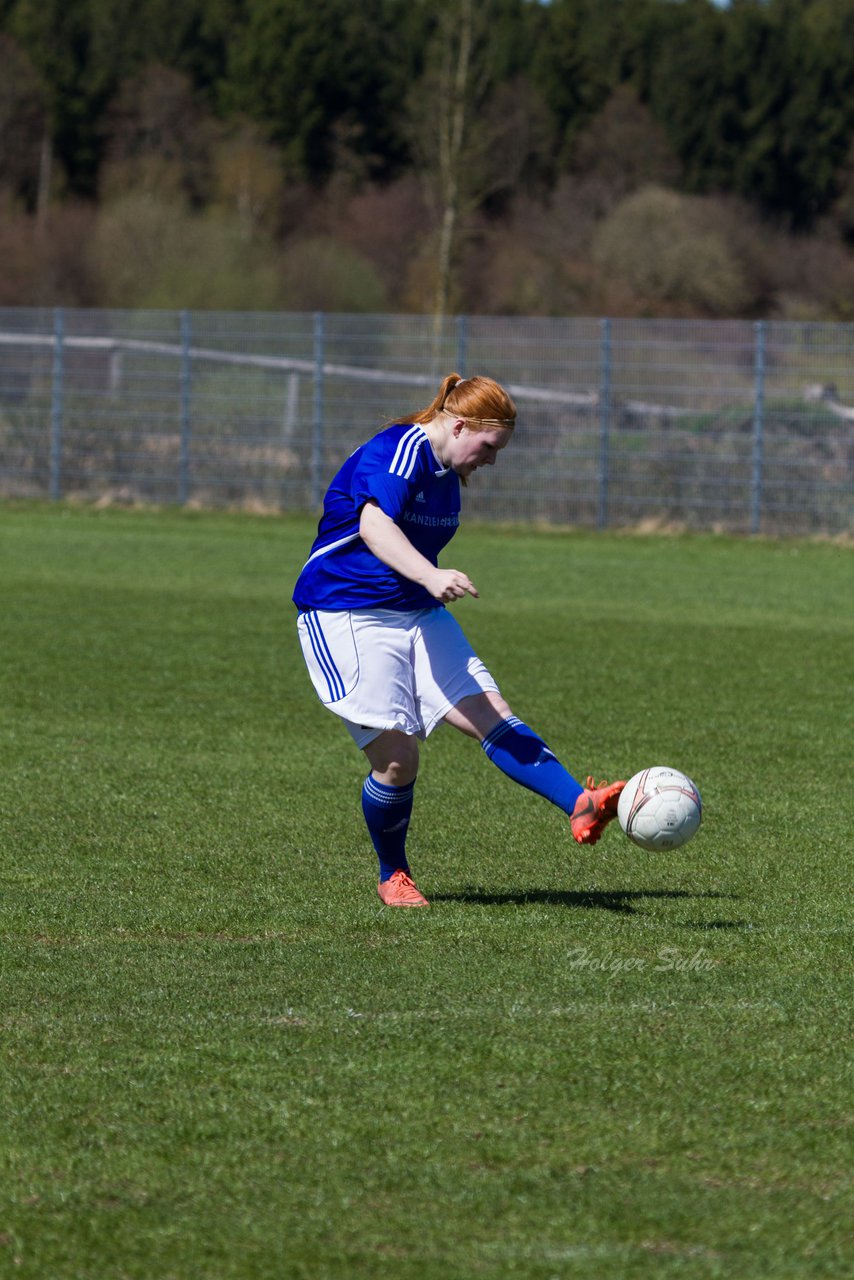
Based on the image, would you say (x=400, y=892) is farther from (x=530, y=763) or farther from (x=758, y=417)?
(x=758, y=417)

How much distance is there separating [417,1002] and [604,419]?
63.5ft

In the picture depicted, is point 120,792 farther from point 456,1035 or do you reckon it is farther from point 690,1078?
point 690,1078

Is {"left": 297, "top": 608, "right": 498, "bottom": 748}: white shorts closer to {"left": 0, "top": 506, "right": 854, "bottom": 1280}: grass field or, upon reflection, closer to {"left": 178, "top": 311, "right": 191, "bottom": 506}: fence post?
{"left": 0, "top": 506, "right": 854, "bottom": 1280}: grass field

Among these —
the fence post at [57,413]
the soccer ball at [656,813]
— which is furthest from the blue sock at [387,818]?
the fence post at [57,413]

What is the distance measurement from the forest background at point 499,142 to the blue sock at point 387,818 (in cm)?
5162

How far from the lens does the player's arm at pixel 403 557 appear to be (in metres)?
5.58

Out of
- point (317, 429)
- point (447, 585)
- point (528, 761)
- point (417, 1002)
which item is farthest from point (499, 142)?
point (417, 1002)

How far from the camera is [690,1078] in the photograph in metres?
4.31

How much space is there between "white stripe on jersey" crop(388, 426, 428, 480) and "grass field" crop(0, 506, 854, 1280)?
4.47 feet

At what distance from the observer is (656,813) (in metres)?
5.86

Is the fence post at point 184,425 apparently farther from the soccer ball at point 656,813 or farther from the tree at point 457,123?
the soccer ball at point 656,813

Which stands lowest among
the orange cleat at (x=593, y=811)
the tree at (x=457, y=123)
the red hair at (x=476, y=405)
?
the orange cleat at (x=593, y=811)

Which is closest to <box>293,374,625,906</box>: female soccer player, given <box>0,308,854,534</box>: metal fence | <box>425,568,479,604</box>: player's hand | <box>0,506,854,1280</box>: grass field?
<box>425,568,479,604</box>: player's hand

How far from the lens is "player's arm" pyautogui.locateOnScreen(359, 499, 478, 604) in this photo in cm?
558
